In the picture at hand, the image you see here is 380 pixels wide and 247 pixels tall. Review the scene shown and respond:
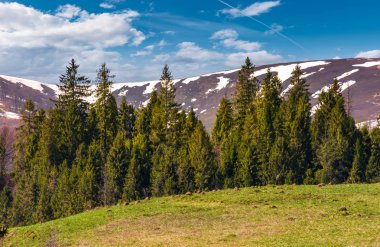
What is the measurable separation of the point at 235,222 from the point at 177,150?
3774 cm

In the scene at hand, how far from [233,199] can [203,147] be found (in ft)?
69.4

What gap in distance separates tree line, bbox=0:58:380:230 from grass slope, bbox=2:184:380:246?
15347 millimetres

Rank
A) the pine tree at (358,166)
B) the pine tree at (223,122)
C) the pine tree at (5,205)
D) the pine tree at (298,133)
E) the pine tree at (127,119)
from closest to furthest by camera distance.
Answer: the pine tree at (358,166), the pine tree at (298,133), the pine tree at (5,205), the pine tree at (223,122), the pine tree at (127,119)

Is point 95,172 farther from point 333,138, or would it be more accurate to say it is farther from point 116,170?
point 333,138

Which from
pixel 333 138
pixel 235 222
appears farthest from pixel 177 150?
pixel 235 222

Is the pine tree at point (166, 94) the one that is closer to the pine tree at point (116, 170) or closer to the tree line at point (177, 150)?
the tree line at point (177, 150)

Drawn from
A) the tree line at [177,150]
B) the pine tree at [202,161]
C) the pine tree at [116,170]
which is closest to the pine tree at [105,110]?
the tree line at [177,150]

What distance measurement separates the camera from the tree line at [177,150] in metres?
62.8

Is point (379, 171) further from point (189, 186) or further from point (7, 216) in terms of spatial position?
point (7, 216)

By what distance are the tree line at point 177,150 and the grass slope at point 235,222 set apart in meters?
15.3

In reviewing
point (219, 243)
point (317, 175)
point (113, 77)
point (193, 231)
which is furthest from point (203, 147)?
point (219, 243)

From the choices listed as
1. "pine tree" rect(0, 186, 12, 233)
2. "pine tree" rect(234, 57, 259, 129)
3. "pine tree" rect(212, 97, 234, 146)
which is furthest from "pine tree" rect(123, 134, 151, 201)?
"pine tree" rect(0, 186, 12, 233)

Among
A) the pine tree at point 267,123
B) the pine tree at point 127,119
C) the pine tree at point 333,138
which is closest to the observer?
the pine tree at point 333,138

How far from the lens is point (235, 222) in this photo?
105 feet
